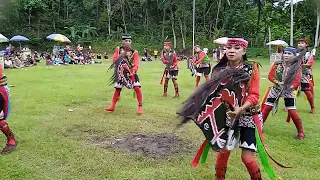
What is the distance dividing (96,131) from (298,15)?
33.5m

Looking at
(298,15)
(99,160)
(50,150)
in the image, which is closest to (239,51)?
(99,160)

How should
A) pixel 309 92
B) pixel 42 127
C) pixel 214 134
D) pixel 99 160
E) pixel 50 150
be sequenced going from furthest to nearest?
pixel 309 92
pixel 42 127
pixel 50 150
pixel 99 160
pixel 214 134

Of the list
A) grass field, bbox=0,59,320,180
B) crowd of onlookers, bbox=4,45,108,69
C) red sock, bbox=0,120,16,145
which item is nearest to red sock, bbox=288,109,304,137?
grass field, bbox=0,59,320,180

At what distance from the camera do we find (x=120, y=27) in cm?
4131

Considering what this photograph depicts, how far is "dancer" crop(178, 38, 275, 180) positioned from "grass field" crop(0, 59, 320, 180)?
2.91 ft

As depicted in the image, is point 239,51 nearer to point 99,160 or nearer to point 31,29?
point 99,160

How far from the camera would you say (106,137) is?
20.8 ft

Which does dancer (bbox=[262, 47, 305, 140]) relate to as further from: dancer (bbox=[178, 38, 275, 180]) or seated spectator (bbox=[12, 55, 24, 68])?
seated spectator (bbox=[12, 55, 24, 68])

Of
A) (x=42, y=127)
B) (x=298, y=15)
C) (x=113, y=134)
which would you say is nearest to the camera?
(x=113, y=134)

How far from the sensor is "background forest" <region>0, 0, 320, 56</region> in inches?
1394

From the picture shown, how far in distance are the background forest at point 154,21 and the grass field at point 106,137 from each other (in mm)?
26726

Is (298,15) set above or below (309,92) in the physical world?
above

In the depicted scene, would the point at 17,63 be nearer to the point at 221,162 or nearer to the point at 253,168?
the point at 221,162

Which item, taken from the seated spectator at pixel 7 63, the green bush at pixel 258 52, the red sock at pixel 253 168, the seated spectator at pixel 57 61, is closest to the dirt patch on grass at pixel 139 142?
the red sock at pixel 253 168
